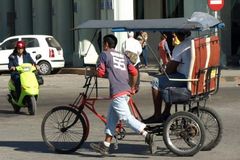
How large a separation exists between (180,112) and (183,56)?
0.83 metres

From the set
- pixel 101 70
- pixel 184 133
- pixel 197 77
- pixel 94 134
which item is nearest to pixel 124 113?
pixel 101 70

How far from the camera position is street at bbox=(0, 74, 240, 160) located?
971 centimetres

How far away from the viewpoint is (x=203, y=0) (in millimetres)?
26344

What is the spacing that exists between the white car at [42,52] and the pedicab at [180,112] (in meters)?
16.7

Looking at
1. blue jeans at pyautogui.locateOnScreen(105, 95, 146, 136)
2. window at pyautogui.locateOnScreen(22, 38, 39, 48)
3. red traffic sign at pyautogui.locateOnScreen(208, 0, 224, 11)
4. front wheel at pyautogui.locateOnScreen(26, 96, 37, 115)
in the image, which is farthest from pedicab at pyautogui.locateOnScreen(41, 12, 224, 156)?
window at pyautogui.locateOnScreen(22, 38, 39, 48)

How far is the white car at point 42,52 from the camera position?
26.6m

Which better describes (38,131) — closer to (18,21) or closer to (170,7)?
(170,7)

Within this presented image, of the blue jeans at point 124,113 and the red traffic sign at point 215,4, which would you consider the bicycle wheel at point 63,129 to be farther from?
the red traffic sign at point 215,4

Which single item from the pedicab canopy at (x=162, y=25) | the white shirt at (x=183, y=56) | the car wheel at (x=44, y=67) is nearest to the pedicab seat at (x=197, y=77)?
the white shirt at (x=183, y=56)

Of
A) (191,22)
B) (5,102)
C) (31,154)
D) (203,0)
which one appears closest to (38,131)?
(31,154)

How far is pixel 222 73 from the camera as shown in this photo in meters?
24.1

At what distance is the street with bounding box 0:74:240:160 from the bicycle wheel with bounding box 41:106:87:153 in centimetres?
15

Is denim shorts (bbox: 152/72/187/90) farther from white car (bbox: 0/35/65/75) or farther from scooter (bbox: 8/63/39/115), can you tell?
white car (bbox: 0/35/65/75)

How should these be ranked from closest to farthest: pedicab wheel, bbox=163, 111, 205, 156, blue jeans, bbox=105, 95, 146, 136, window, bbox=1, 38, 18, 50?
blue jeans, bbox=105, 95, 146, 136, pedicab wheel, bbox=163, 111, 205, 156, window, bbox=1, 38, 18, 50
